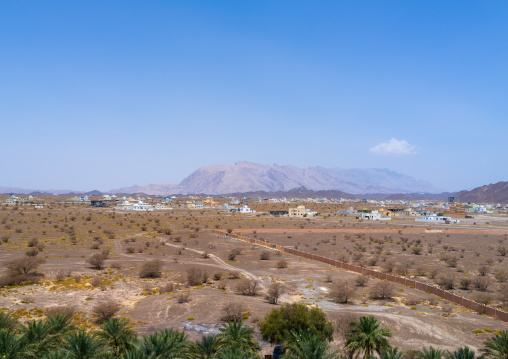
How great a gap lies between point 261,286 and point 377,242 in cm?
4076

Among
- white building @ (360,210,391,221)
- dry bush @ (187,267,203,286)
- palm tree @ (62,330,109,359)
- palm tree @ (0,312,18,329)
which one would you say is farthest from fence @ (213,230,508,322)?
white building @ (360,210,391,221)

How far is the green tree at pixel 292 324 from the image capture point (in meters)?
22.6

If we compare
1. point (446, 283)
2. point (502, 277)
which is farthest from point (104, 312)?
point (502, 277)

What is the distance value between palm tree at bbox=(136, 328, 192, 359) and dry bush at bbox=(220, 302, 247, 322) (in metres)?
10.6

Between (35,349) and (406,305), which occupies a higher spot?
(35,349)

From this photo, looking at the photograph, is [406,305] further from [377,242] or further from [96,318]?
[377,242]

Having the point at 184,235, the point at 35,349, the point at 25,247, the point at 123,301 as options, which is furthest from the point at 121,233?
the point at 35,349

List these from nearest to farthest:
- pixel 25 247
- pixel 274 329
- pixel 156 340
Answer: pixel 156 340 < pixel 274 329 < pixel 25 247

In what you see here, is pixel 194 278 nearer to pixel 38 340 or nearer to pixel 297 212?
pixel 38 340

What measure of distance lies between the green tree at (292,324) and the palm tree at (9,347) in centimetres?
1342

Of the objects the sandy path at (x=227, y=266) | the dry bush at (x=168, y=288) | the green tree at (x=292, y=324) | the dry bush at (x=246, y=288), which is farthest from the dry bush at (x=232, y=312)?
the sandy path at (x=227, y=266)

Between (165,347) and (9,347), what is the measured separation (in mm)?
6633

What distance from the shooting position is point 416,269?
47.9m

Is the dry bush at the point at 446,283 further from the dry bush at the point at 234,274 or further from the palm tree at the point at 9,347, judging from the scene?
the palm tree at the point at 9,347
